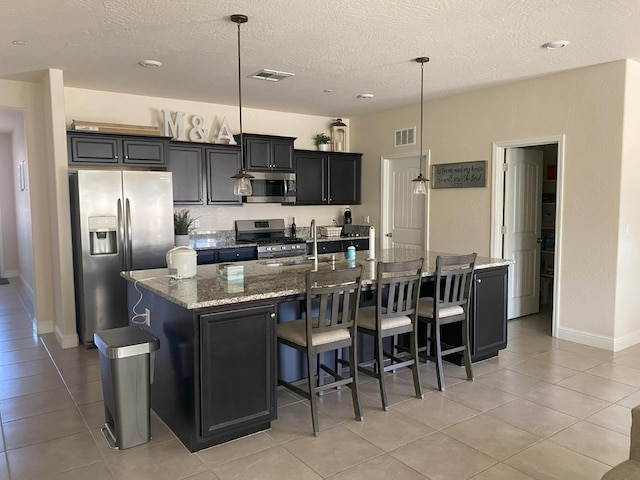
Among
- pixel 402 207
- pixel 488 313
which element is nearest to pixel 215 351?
pixel 488 313

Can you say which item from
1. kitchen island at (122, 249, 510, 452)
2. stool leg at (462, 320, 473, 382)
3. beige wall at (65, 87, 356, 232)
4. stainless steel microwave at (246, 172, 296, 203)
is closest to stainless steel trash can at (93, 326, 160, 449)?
kitchen island at (122, 249, 510, 452)

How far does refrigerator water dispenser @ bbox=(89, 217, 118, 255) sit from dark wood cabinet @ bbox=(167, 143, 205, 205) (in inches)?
38.3

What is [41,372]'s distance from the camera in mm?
4090

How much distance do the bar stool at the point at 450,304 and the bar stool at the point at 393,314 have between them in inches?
8.3

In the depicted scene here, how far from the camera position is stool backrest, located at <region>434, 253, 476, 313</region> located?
3639 mm

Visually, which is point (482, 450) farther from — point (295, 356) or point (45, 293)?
point (45, 293)

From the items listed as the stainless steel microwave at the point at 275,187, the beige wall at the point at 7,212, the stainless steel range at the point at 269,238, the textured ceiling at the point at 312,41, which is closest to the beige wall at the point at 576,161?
the textured ceiling at the point at 312,41

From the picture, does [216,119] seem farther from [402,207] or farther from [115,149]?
[402,207]

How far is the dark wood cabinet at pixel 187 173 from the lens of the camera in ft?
18.5

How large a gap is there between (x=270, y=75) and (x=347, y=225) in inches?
121

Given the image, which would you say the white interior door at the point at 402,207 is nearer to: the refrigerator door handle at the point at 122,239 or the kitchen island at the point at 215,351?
the kitchen island at the point at 215,351

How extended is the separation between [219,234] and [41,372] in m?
2.77

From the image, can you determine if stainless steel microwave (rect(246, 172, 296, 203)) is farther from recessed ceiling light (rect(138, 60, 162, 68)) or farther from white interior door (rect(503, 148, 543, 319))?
white interior door (rect(503, 148, 543, 319))

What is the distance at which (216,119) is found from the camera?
6.19m
